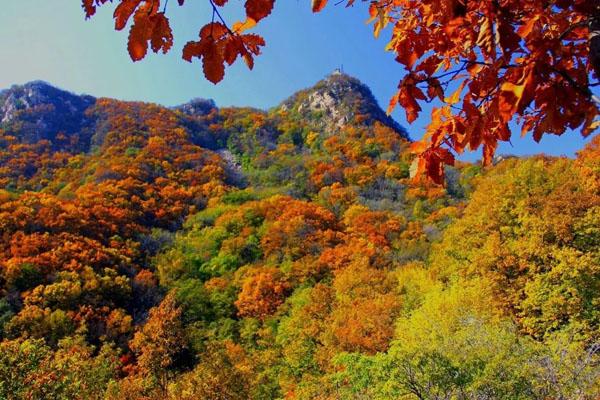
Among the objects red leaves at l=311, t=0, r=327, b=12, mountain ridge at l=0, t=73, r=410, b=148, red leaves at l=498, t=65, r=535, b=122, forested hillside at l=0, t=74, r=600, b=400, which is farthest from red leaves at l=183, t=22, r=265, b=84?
mountain ridge at l=0, t=73, r=410, b=148

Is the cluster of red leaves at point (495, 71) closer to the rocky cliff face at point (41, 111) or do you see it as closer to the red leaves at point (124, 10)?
the red leaves at point (124, 10)

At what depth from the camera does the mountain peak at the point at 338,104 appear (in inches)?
2881

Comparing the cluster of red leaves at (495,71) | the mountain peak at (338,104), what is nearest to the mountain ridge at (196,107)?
the mountain peak at (338,104)

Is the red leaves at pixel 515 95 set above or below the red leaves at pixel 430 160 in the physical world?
above

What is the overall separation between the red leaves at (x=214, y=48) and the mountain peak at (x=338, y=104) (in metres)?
70.7

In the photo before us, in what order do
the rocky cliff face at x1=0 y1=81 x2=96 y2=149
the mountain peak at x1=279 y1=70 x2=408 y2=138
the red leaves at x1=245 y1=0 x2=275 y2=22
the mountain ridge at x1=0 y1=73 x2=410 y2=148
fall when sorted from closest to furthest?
the red leaves at x1=245 y1=0 x2=275 y2=22, the rocky cliff face at x1=0 y1=81 x2=96 y2=149, the mountain ridge at x1=0 y1=73 x2=410 y2=148, the mountain peak at x1=279 y1=70 x2=408 y2=138

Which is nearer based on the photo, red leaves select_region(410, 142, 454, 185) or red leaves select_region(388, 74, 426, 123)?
red leaves select_region(410, 142, 454, 185)

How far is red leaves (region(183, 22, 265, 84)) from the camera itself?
1.75m

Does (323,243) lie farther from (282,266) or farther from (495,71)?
(495,71)

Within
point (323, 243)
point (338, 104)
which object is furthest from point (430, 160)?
point (338, 104)

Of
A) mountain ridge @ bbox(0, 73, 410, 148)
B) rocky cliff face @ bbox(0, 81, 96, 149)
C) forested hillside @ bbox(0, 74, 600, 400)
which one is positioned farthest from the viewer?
mountain ridge @ bbox(0, 73, 410, 148)

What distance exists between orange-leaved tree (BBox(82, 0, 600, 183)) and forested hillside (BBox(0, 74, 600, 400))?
8334 mm

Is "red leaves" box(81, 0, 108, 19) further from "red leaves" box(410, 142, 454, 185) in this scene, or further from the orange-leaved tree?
"red leaves" box(410, 142, 454, 185)

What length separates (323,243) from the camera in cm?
3634
